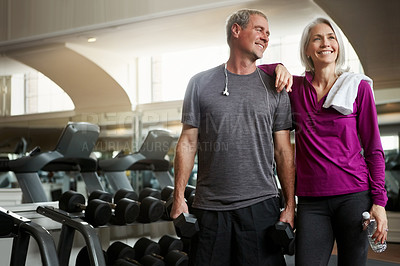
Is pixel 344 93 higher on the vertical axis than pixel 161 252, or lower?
higher

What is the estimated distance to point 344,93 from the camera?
1.55 meters

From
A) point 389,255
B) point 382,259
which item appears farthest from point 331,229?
point 389,255

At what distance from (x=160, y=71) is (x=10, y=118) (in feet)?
7.20

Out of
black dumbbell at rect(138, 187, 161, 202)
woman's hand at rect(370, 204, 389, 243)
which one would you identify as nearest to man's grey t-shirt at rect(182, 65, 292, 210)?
woman's hand at rect(370, 204, 389, 243)

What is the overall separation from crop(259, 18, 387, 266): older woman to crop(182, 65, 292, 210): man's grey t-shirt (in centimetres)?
11

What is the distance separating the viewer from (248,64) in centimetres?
176

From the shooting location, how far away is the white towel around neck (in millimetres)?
1545

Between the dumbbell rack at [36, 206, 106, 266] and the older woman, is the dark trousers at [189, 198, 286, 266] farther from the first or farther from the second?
the dumbbell rack at [36, 206, 106, 266]

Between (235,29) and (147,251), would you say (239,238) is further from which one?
(147,251)

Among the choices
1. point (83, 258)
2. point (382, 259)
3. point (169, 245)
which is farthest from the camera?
point (382, 259)

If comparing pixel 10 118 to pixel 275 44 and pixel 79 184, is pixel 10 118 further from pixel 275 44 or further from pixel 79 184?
pixel 275 44

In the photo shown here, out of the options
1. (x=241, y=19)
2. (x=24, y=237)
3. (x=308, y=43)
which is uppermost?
(x=241, y=19)

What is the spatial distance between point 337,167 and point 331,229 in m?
0.20

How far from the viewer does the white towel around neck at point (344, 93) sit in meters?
1.54
